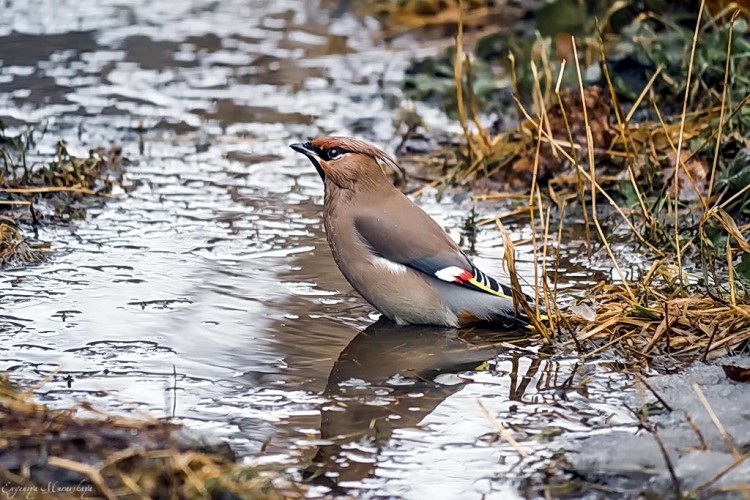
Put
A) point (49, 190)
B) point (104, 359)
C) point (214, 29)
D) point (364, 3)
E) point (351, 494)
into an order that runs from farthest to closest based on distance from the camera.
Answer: point (364, 3), point (214, 29), point (49, 190), point (104, 359), point (351, 494)

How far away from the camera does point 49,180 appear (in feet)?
20.1

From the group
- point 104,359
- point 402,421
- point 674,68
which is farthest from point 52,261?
point 674,68

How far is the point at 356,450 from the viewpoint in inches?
137

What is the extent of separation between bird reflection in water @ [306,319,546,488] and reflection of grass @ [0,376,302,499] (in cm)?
30

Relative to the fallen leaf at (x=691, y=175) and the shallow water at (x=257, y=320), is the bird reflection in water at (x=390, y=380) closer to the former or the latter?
the shallow water at (x=257, y=320)

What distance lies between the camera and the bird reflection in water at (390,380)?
350cm

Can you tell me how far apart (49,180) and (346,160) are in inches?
72.9

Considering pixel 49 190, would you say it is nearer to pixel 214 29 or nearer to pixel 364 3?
pixel 214 29

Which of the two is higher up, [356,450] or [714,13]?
[714,13]

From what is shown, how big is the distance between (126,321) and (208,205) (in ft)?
5.70

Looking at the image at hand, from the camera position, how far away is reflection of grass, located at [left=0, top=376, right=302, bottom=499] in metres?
2.99

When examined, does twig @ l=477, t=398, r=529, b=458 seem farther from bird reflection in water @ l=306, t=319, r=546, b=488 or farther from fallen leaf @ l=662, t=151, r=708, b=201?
fallen leaf @ l=662, t=151, r=708, b=201

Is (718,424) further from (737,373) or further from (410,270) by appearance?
(410,270)

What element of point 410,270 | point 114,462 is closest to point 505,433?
point 114,462
